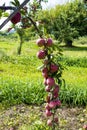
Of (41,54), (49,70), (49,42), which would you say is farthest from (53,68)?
(49,42)

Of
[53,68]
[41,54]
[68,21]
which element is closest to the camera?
[41,54]

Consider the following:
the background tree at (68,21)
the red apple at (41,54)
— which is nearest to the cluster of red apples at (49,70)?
the red apple at (41,54)

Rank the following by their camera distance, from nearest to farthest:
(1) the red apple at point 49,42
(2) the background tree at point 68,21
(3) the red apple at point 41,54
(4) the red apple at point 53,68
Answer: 1. (1) the red apple at point 49,42
2. (3) the red apple at point 41,54
3. (4) the red apple at point 53,68
4. (2) the background tree at point 68,21

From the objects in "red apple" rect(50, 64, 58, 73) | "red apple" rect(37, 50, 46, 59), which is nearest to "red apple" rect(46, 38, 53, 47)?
"red apple" rect(37, 50, 46, 59)

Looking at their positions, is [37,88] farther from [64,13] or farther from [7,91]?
[64,13]

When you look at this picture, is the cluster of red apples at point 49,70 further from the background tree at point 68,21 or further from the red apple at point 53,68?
the background tree at point 68,21

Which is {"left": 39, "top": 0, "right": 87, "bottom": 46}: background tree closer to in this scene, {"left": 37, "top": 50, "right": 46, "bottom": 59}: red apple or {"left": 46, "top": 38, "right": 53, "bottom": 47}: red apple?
{"left": 37, "top": 50, "right": 46, "bottom": 59}: red apple

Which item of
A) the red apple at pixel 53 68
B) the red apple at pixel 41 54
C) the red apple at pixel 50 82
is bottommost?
the red apple at pixel 50 82

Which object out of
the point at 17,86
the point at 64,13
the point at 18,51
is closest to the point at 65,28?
the point at 64,13

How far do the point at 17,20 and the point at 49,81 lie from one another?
0.84 meters

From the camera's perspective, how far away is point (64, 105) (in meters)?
8.33

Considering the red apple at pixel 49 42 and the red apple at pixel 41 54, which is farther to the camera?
the red apple at pixel 41 54

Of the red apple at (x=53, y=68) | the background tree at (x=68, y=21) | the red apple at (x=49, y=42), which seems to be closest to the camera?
the red apple at (x=49, y=42)

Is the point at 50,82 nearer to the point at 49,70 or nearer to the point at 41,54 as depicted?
the point at 49,70
